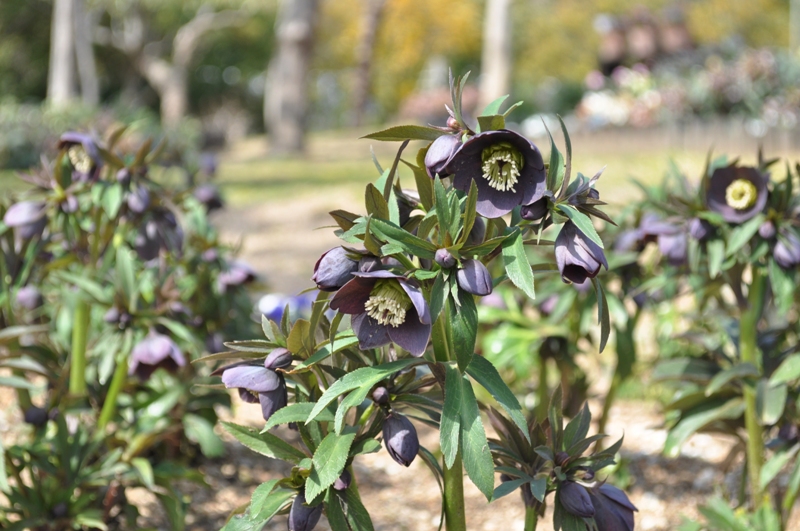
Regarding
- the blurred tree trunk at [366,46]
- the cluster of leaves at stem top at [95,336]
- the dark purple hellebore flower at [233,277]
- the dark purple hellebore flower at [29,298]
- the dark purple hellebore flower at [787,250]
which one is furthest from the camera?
the blurred tree trunk at [366,46]

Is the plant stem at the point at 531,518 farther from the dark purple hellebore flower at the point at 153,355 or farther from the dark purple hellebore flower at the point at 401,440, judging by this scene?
the dark purple hellebore flower at the point at 153,355

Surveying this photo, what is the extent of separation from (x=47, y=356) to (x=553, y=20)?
20.9 meters

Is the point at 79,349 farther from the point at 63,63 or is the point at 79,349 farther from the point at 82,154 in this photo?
the point at 63,63

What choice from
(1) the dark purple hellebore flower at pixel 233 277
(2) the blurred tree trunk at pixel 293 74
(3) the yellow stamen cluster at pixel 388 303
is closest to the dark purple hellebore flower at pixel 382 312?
(3) the yellow stamen cluster at pixel 388 303

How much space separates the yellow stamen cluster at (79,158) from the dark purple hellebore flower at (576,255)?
3.81ft

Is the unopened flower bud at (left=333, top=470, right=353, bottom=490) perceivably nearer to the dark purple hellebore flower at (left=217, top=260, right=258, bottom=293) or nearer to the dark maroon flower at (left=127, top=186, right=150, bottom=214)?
the dark maroon flower at (left=127, top=186, right=150, bottom=214)

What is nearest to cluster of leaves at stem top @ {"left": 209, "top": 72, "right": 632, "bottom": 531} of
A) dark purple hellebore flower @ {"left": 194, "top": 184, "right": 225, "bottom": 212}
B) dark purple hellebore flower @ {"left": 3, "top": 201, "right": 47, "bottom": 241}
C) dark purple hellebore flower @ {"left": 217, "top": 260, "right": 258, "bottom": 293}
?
dark purple hellebore flower @ {"left": 3, "top": 201, "right": 47, "bottom": 241}

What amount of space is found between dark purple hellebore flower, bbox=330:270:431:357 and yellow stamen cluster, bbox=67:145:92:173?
3.27ft

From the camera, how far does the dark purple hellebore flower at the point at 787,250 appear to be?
1.59 metres

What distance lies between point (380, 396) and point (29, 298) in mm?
1318

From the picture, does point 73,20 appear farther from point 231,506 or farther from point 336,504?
point 336,504

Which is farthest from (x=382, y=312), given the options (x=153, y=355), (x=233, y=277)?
(x=233, y=277)

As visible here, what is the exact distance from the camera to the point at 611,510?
1147 mm

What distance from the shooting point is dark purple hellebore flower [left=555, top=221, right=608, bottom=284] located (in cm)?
101
